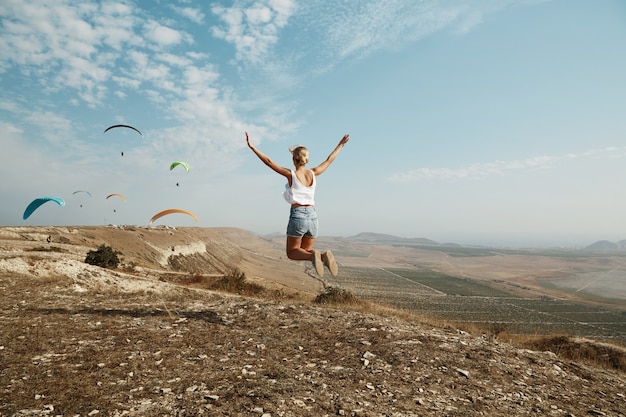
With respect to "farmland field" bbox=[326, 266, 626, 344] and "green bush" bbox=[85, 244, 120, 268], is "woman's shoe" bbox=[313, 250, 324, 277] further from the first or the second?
"farmland field" bbox=[326, 266, 626, 344]

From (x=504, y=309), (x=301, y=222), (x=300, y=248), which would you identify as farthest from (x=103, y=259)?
(x=504, y=309)

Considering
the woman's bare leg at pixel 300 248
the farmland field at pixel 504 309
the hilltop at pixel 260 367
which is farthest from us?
the farmland field at pixel 504 309

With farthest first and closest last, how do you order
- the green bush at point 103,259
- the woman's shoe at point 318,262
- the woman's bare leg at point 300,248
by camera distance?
the green bush at point 103,259, the woman's bare leg at point 300,248, the woman's shoe at point 318,262

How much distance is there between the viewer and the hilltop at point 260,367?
16.0 feet

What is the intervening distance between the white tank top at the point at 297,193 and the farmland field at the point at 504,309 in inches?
2244

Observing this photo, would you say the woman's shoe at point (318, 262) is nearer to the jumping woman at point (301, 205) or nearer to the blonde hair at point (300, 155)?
the jumping woman at point (301, 205)

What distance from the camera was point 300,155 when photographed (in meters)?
7.68

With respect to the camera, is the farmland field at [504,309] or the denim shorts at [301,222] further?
the farmland field at [504,309]

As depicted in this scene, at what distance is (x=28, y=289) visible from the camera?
468 inches

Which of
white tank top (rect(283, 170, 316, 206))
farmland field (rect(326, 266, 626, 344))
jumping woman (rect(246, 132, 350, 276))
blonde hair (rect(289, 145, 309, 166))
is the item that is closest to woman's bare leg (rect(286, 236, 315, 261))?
jumping woman (rect(246, 132, 350, 276))

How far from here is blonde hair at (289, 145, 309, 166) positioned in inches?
302

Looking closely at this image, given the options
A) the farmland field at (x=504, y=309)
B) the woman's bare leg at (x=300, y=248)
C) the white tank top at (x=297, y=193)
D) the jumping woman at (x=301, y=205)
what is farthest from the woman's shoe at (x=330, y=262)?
the farmland field at (x=504, y=309)

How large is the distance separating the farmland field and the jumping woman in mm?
56465

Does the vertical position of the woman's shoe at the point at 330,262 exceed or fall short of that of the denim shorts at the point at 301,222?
it falls short
